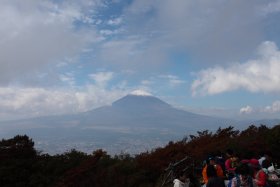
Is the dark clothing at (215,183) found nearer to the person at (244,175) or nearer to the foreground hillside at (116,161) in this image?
the person at (244,175)

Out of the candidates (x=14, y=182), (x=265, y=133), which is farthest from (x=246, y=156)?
(x=14, y=182)

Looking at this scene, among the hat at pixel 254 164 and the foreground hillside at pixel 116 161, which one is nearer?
the hat at pixel 254 164

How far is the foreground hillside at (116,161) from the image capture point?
693 inches

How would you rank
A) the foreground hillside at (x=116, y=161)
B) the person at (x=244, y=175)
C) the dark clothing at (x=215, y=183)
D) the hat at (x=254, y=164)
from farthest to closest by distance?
the foreground hillside at (x=116, y=161)
the hat at (x=254, y=164)
the person at (x=244, y=175)
the dark clothing at (x=215, y=183)

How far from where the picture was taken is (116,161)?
21.0m

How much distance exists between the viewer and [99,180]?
60.8ft

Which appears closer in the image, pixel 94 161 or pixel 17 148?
pixel 94 161

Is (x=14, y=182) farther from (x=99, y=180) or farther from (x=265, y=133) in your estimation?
(x=265, y=133)

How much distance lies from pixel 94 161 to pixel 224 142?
6334mm

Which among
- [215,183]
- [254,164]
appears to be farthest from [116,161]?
[215,183]

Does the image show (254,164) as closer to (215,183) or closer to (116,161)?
(215,183)

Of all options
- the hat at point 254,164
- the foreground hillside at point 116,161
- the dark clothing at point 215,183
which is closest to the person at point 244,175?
the dark clothing at point 215,183

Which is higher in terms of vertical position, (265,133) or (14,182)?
(265,133)

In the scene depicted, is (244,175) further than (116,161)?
No
